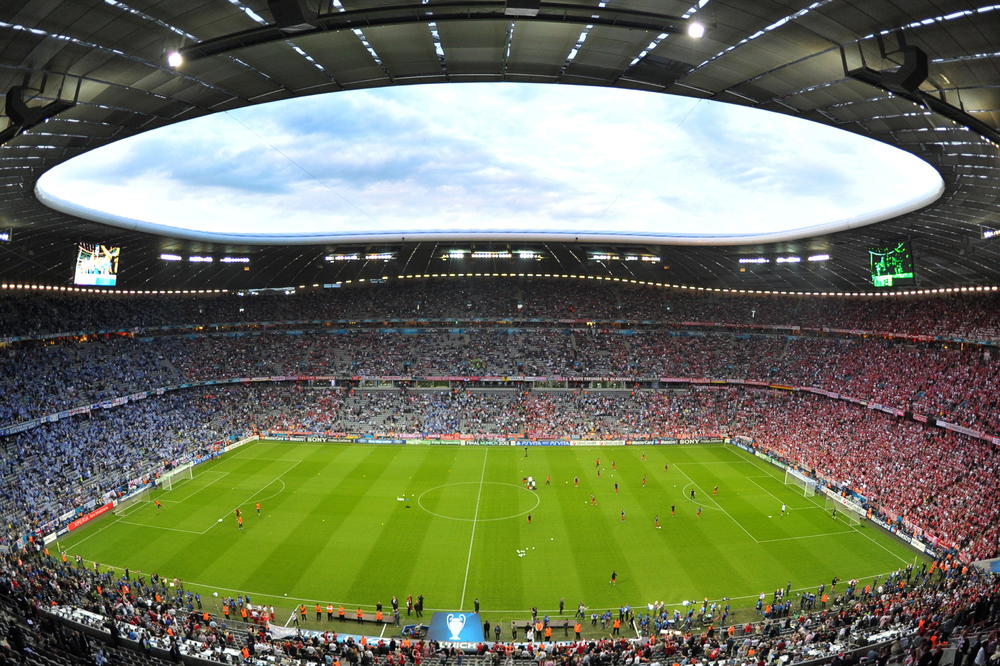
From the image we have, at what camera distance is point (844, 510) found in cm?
3453

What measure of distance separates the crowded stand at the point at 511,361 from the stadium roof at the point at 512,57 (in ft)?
78.5

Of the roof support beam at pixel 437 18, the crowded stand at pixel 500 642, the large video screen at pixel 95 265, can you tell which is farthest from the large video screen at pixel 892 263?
the large video screen at pixel 95 265

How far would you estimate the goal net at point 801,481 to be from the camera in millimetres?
37656

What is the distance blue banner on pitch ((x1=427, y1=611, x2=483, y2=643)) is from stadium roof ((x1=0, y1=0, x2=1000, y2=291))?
19.5 meters

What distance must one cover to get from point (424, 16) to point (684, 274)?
5755 centimetres

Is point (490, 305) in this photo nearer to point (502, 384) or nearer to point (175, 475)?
point (502, 384)

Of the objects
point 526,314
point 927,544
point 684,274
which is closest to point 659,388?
point 684,274

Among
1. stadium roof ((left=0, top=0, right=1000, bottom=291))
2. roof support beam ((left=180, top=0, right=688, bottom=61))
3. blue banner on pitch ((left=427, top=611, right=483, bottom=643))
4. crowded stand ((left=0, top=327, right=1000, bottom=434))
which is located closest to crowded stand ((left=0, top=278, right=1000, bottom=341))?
crowded stand ((left=0, top=327, right=1000, bottom=434))

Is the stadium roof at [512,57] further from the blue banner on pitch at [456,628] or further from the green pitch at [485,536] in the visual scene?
the green pitch at [485,536]

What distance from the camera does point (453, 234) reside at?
2051 inches

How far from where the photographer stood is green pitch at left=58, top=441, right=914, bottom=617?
1003 inches

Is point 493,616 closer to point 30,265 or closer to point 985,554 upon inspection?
point 985,554

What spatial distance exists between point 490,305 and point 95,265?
42.5 meters

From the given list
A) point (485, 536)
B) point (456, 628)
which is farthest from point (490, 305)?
point (456, 628)
